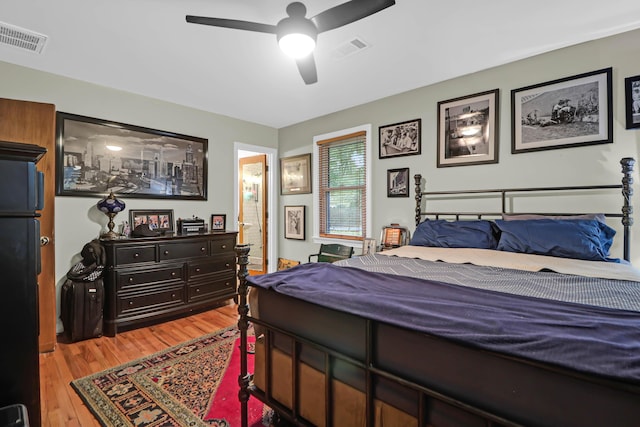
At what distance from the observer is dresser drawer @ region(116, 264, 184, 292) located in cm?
299

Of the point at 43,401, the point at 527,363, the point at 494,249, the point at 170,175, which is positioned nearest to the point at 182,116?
the point at 170,175

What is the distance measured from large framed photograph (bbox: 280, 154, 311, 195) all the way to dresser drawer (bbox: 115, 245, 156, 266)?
2233 millimetres

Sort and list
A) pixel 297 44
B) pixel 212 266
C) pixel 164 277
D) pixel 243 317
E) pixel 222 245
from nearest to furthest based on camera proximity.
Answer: pixel 243 317, pixel 297 44, pixel 164 277, pixel 212 266, pixel 222 245

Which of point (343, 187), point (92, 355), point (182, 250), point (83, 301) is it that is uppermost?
point (343, 187)

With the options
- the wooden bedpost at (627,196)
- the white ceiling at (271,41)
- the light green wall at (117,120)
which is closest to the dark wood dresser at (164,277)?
the light green wall at (117,120)

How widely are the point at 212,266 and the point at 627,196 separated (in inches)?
157

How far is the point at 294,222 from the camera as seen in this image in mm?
4805

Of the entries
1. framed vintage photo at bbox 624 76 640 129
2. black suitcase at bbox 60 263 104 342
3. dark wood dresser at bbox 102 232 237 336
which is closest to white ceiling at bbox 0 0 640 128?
framed vintage photo at bbox 624 76 640 129

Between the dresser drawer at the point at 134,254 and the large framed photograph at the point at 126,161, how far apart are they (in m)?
0.71

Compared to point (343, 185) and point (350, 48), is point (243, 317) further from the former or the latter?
point (343, 185)

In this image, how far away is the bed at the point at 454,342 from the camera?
0.77 meters

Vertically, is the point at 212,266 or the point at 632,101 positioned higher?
the point at 632,101

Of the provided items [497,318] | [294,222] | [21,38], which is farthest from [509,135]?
[21,38]

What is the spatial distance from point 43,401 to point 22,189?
1866 millimetres
